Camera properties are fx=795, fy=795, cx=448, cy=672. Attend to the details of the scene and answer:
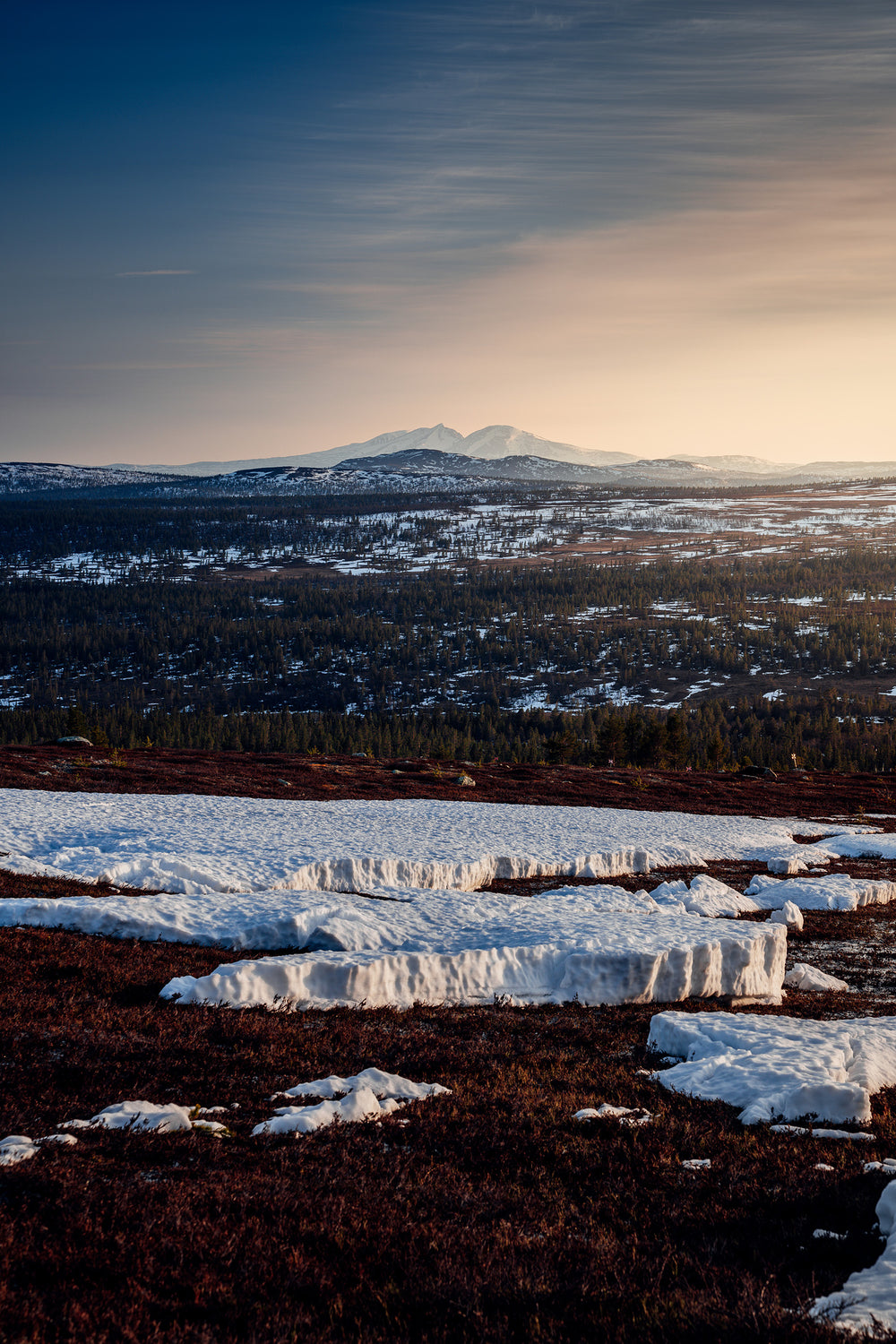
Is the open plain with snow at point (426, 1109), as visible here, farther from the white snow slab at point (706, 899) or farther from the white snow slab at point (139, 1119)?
the white snow slab at point (706, 899)

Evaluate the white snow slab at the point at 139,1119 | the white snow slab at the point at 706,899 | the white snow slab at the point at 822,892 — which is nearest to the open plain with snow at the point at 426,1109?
the white snow slab at the point at 139,1119

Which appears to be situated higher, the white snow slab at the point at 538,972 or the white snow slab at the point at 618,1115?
the white snow slab at the point at 618,1115

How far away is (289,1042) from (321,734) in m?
151

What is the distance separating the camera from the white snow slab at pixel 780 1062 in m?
10.8

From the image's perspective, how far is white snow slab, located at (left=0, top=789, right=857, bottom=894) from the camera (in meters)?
24.5

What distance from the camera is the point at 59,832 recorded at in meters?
27.8

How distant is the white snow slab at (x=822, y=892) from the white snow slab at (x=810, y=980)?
754 cm

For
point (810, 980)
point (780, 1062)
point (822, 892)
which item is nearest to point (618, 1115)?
point (780, 1062)

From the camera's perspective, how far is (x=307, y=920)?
18.5m

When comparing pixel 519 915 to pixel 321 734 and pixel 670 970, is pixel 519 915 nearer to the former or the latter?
pixel 670 970

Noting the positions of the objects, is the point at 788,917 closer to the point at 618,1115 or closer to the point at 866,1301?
the point at 618,1115

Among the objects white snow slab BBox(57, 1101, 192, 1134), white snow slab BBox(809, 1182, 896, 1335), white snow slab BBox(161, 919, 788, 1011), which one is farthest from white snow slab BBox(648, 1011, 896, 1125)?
white snow slab BBox(57, 1101, 192, 1134)

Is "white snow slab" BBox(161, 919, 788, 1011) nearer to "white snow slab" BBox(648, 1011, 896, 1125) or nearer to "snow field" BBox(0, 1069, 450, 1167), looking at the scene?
"white snow slab" BBox(648, 1011, 896, 1125)

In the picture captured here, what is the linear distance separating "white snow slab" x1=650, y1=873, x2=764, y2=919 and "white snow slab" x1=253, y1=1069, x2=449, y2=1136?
1652 cm
